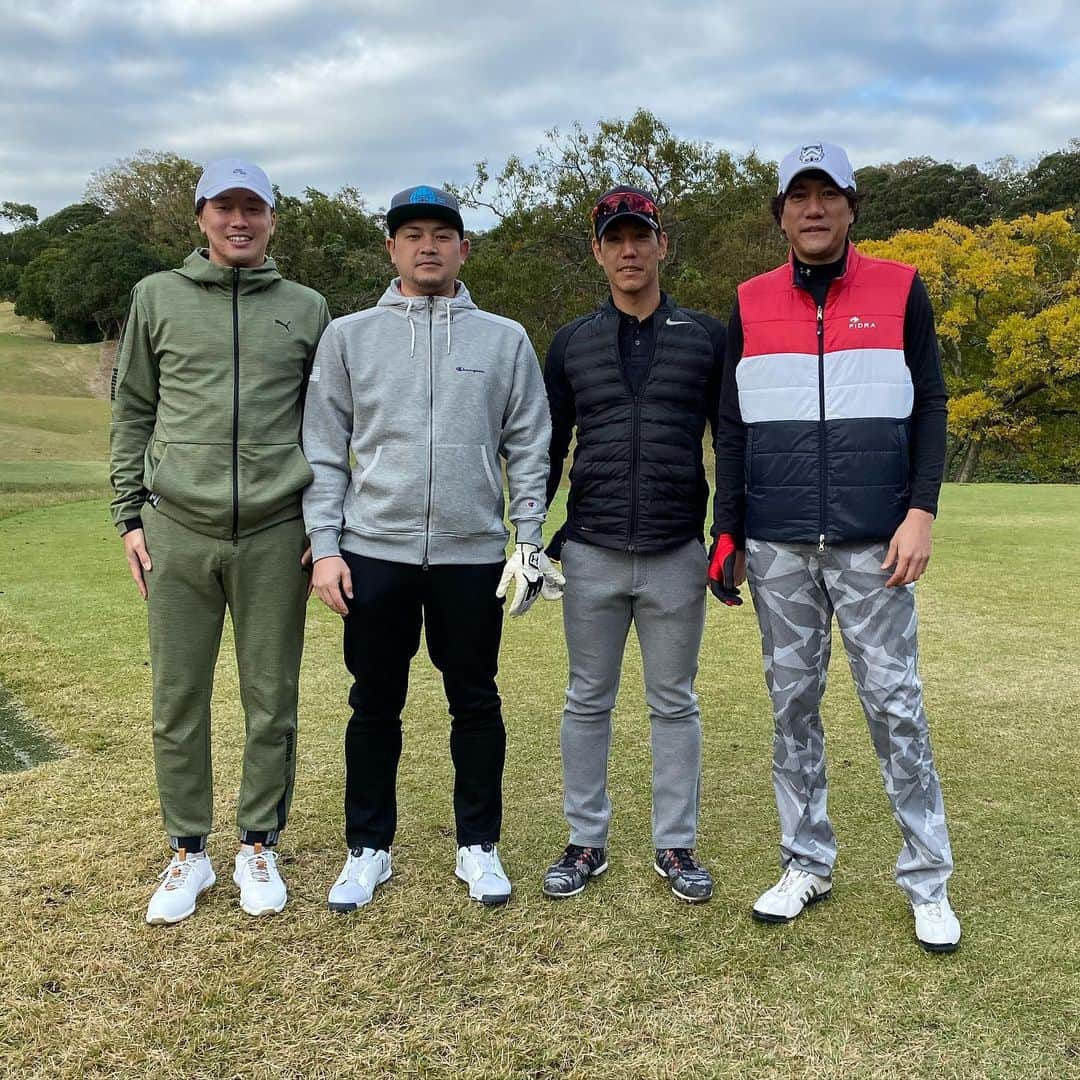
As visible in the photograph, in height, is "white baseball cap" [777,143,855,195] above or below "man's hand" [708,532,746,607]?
above

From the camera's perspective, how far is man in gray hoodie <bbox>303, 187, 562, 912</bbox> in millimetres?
2830

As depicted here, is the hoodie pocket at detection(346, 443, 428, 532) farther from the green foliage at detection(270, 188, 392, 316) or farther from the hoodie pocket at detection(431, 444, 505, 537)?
the green foliage at detection(270, 188, 392, 316)

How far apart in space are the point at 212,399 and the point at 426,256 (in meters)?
0.74

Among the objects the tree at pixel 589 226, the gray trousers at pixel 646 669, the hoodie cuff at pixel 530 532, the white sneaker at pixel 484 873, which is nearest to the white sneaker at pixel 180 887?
the white sneaker at pixel 484 873

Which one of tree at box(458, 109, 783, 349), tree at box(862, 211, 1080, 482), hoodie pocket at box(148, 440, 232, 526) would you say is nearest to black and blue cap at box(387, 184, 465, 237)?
hoodie pocket at box(148, 440, 232, 526)

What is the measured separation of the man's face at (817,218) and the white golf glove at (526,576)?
1.13 metres

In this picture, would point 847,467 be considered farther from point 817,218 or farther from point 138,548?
point 138,548

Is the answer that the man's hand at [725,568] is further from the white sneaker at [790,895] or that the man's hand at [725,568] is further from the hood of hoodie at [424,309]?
the hood of hoodie at [424,309]

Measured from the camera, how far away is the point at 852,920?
2.78 meters

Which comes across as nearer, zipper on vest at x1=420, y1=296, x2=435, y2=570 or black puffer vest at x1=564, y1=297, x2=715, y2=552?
zipper on vest at x1=420, y1=296, x2=435, y2=570

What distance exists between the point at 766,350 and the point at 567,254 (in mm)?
20591

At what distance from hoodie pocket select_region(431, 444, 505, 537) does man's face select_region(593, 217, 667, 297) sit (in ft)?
2.19

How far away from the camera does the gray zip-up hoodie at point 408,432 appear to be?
9.27 ft

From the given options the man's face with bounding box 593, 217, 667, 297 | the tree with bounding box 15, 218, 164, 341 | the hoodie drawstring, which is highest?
the tree with bounding box 15, 218, 164, 341
